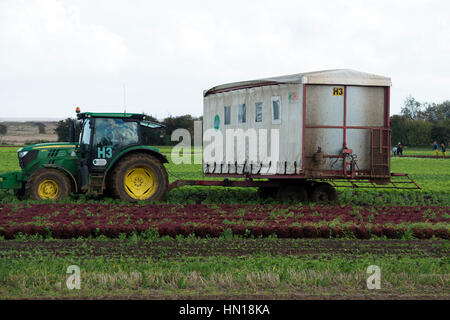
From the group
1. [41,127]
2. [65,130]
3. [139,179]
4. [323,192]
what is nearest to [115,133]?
[139,179]

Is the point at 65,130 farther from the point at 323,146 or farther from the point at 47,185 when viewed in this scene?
the point at 323,146

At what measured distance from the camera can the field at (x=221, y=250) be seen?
6957mm

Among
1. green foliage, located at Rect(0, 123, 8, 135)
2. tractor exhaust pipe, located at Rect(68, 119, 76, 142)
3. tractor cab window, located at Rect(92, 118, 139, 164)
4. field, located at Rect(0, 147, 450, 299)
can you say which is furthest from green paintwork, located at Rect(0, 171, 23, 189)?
green foliage, located at Rect(0, 123, 8, 135)

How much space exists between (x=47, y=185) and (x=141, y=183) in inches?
101

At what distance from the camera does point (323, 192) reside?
629 inches

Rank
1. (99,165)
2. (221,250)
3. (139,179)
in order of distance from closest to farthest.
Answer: (221,250), (99,165), (139,179)

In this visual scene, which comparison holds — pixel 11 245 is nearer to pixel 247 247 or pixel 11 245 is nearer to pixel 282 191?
pixel 247 247

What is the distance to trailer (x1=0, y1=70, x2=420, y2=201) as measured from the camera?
14.8 meters

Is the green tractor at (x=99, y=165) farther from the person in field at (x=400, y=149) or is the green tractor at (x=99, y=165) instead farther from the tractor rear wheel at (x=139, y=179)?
the person in field at (x=400, y=149)

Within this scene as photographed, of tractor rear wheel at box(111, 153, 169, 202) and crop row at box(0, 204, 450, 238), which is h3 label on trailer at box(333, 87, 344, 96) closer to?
crop row at box(0, 204, 450, 238)

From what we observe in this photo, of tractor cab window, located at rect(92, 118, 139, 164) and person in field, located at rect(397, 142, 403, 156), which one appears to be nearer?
tractor cab window, located at rect(92, 118, 139, 164)

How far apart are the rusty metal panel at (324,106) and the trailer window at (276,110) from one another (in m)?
0.87

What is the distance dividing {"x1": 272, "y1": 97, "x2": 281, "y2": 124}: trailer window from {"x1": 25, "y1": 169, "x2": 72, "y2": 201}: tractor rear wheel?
5.97 meters

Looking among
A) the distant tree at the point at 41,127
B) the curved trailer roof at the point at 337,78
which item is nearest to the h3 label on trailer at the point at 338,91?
the curved trailer roof at the point at 337,78
